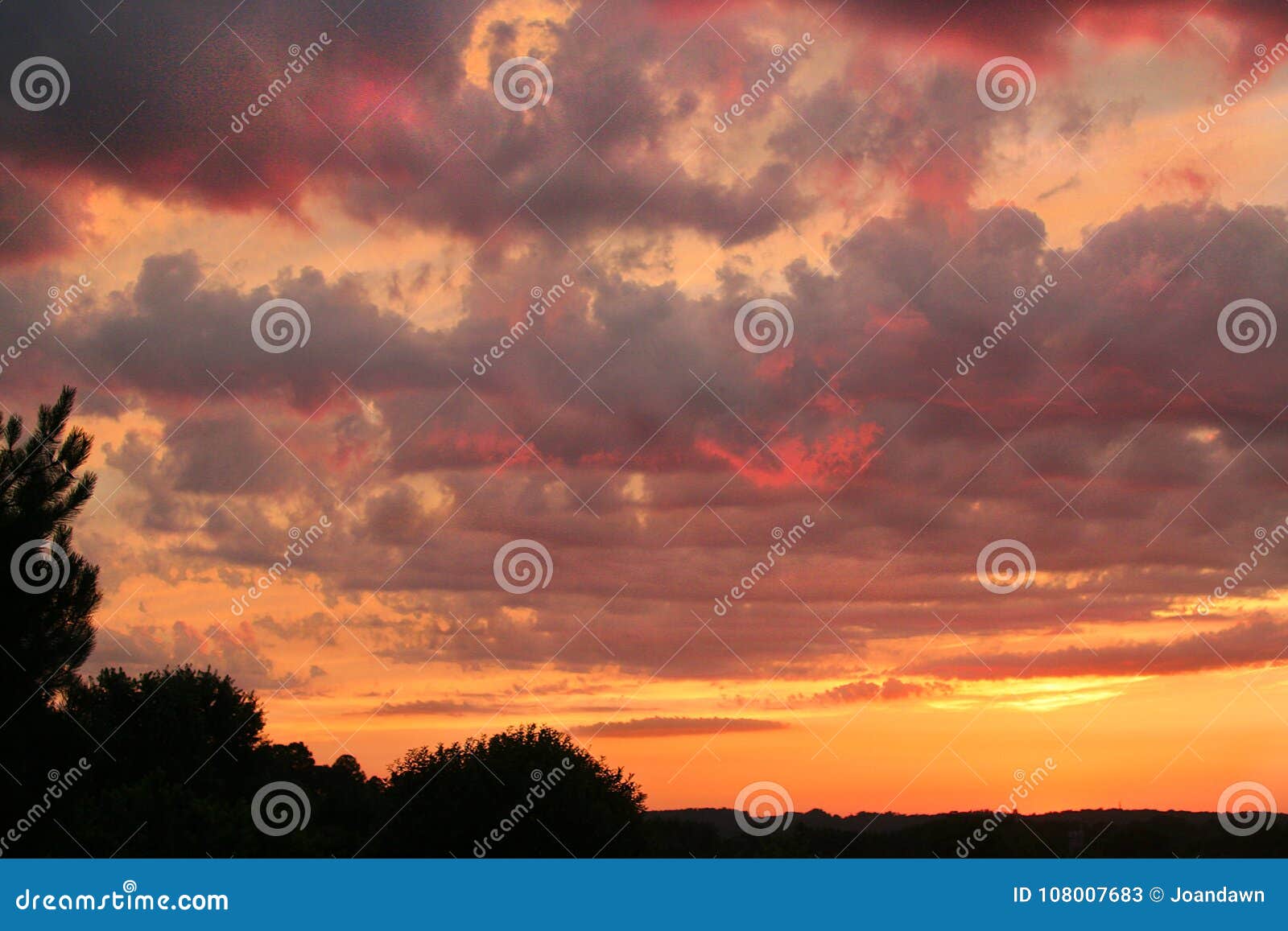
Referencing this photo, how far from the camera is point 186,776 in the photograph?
177 ft

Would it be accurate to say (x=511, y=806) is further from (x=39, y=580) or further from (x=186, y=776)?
(x=39, y=580)

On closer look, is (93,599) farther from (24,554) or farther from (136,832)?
(136,832)

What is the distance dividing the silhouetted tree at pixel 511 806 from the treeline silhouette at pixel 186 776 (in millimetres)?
82

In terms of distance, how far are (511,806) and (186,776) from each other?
1522cm

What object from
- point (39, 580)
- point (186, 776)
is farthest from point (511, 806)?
point (39, 580)

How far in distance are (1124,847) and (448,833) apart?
168 feet

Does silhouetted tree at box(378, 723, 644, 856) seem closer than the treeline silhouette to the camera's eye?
No

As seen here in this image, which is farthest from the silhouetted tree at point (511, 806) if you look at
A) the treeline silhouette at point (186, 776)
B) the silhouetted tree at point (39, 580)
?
the silhouetted tree at point (39, 580)

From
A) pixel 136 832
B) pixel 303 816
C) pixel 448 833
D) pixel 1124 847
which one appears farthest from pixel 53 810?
pixel 1124 847

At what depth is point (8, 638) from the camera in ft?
123

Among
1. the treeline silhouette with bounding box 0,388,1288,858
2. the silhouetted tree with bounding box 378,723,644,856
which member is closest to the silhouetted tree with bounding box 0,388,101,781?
the treeline silhouette with bounding box 0,388,1288,858

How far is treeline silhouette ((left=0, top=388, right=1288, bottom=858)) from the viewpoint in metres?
38.2

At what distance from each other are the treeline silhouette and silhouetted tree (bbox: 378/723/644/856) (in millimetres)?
82

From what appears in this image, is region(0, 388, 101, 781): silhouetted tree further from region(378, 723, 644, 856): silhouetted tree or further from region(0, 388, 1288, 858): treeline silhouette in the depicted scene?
region(378, 723, 644, 856): silhouetted tree
